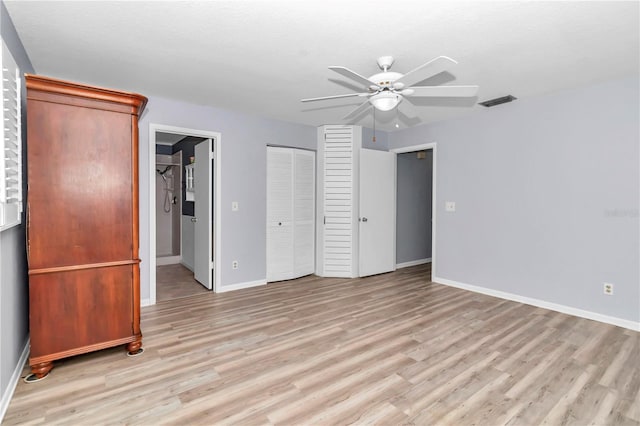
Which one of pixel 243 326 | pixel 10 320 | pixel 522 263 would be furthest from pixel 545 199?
pixel 10 320

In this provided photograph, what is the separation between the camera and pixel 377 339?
9.23 ft

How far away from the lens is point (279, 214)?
4754 millimetres

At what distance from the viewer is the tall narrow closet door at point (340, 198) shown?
4.99 m

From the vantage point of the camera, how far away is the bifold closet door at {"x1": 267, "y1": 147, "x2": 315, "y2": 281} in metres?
4.70

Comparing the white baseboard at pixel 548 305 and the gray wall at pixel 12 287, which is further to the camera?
the white baseboard at pixel 548 305

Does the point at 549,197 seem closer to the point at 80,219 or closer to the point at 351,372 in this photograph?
the point at 351,372

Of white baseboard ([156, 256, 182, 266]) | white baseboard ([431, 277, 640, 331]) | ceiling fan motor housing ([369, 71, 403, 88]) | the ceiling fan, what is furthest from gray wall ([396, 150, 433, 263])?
white baseboard ([156, 256, 182, 266])

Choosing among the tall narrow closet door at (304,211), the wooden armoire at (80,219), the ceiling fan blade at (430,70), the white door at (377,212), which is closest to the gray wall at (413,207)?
the white door at (377,212)

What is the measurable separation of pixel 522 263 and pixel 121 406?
411 cm

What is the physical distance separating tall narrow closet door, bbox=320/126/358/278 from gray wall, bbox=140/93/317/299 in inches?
28.2

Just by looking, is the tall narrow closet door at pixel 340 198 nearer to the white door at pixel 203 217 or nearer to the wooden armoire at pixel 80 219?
the white door at pixel 203 217

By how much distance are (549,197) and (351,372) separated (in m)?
3.00

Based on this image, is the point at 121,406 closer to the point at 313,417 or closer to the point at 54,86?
the point at 313,417

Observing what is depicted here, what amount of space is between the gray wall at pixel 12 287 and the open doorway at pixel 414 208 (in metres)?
4.88
